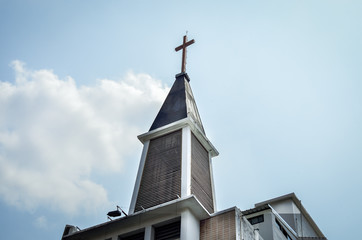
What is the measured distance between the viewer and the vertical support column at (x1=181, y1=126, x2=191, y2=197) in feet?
71.2

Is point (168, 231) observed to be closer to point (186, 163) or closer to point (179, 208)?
point (179, 208)

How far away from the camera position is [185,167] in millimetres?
22984

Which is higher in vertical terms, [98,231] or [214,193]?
[214,193]

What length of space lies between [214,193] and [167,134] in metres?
4.13

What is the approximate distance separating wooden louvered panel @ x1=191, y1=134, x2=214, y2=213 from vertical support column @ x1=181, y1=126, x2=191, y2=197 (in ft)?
1.37

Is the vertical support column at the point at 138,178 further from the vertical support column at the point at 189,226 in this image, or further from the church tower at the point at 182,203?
the vertical support column at the point at 189,226

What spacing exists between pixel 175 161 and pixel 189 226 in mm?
4834

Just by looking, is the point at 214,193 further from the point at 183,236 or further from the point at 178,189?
the point at 183,236

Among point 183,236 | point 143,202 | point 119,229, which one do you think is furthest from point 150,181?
point 183,236

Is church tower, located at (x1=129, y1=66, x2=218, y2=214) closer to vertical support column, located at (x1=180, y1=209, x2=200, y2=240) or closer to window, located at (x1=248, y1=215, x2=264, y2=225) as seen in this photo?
vertical support column, located at (x1=180, y1=209, x2=200, y2=240)

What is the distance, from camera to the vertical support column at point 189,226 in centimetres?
1916

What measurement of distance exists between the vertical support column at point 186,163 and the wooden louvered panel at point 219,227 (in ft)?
5.87

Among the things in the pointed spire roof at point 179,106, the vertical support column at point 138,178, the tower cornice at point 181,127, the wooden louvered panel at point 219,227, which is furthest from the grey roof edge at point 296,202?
the wooden louvered panel at point 219,227

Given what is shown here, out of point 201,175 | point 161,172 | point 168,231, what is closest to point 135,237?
point 168,231
